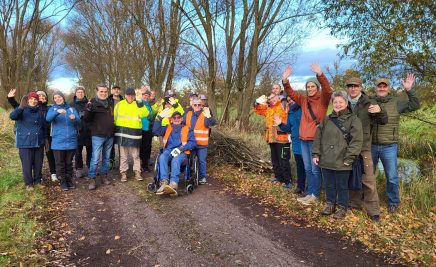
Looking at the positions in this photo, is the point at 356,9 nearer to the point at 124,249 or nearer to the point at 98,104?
the point at 98,104

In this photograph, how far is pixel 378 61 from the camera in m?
7.54

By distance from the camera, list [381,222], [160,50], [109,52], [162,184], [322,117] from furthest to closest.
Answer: [109,52], [160,50], [162,184], [322,117], [381,222]

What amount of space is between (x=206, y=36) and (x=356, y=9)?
7528 millimetres

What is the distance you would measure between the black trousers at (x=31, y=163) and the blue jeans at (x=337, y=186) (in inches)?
209

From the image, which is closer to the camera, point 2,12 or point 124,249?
point 124,249

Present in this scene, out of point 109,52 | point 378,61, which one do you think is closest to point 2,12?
point 109,52

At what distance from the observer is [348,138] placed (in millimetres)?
5031

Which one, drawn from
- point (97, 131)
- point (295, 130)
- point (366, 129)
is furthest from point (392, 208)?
point (97, 131)

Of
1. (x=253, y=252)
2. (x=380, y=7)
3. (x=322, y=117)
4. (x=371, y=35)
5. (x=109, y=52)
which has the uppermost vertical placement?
(x=109, y=52)

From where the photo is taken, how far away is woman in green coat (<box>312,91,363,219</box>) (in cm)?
497

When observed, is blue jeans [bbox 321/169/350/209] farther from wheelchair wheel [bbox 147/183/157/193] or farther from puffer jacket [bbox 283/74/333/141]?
wheelchair wheel [bbox 147/183/157/193]

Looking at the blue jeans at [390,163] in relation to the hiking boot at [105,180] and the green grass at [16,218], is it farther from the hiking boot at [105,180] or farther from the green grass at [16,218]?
the hiking boot at [105,180]

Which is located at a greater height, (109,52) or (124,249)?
(109,52)

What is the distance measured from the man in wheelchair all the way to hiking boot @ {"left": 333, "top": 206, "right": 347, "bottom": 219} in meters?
2.70
